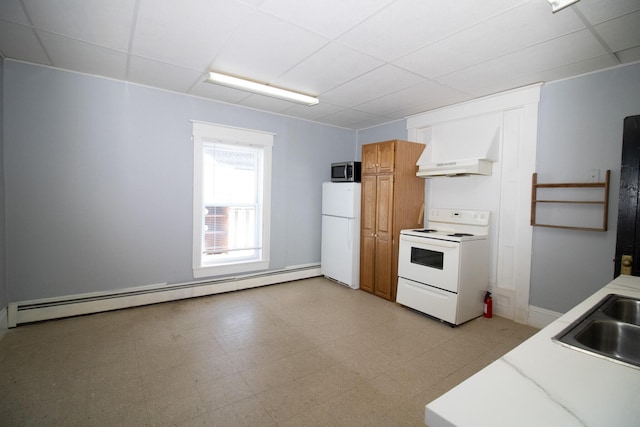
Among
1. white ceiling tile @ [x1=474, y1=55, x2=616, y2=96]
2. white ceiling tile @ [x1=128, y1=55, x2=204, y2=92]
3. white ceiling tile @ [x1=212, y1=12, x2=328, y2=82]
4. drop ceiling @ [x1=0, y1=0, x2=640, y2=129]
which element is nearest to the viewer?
drop ceiling @ [x1=0, y1=0, x2=640, y2=129]

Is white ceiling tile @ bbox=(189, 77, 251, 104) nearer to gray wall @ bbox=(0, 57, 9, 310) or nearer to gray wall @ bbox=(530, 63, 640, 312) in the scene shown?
gray wall @ bbox=(0, 57, 9, 310)

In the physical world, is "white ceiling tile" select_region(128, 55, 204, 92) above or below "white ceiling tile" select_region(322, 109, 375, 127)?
below

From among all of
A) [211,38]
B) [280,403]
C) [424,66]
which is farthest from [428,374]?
[211,38]

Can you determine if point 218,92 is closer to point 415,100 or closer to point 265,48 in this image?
point 265,48

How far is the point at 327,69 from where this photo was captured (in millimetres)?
2947

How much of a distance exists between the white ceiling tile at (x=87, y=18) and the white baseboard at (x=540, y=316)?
4.66 metres

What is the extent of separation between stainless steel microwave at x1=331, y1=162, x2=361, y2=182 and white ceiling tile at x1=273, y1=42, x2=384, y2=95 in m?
1.35

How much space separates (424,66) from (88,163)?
3.75 metres

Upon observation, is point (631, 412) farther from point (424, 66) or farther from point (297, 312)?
point (297, 312)

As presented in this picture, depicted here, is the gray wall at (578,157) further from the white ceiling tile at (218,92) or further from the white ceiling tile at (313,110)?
the white ceiling tile at (218,92)

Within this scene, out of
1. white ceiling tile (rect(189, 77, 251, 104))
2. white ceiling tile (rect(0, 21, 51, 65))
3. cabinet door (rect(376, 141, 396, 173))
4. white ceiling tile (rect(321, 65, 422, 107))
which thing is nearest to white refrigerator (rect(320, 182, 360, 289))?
cabinet door (rect(376, 141, 396, 173))

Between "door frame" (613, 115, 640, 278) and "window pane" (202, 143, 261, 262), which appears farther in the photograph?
"window pane" (202, 143, 261, 262)

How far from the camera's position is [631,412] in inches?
29.3

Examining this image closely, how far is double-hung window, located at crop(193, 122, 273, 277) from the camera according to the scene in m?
3.99
